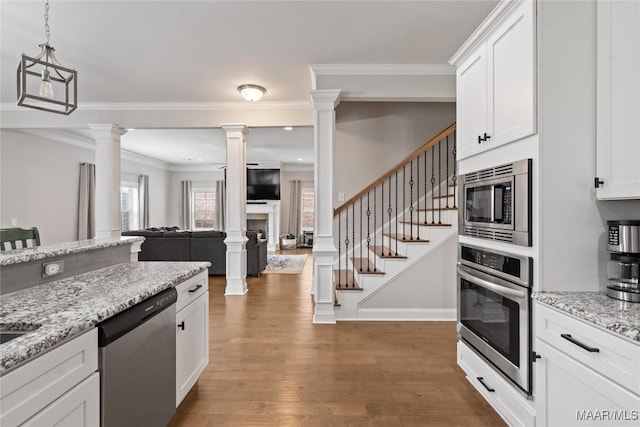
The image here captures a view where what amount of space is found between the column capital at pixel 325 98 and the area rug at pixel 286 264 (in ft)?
12.4

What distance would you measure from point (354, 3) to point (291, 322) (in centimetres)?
309

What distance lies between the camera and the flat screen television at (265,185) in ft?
33.5

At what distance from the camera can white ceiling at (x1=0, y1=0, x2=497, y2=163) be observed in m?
2.52

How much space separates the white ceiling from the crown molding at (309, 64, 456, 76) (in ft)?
0.26

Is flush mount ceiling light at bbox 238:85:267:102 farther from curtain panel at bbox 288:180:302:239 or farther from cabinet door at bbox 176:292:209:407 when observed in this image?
curtain panel at bbox 288:180:302:239

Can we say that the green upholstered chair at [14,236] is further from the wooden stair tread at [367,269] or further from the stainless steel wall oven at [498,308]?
the stainless steel wall oven at [498,308]

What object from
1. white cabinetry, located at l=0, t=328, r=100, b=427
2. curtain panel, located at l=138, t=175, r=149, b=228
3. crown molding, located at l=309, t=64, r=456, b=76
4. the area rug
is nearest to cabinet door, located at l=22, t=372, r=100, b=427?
white cabinetry, located at l=0, t=328, r=100, b=427

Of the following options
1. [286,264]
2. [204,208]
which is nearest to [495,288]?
[286,264]

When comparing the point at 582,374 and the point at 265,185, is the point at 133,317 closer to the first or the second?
the point at 582,374

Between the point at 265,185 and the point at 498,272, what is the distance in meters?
8.90

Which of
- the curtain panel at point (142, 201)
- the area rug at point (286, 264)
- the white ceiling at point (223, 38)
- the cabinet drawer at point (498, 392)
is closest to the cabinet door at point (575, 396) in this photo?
the cabinet drawer at point (498, 392)

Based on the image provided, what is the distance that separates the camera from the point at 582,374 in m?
1.30

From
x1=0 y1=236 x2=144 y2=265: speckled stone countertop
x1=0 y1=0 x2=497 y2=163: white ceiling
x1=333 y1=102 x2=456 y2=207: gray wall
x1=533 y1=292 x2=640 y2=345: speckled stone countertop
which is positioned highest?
x1=0 y1=0 x2=497 y2=163: white ceiling

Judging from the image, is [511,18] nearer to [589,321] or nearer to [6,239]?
[589,321]
